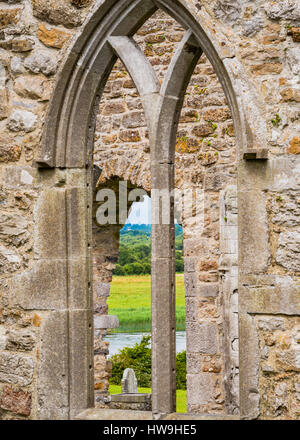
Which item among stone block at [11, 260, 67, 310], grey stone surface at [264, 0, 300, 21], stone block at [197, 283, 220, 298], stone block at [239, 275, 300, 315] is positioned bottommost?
stone block at [239, 275, 300, 315]

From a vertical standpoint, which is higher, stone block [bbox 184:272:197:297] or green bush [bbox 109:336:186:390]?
stone block [bbox 184:272:197:297]

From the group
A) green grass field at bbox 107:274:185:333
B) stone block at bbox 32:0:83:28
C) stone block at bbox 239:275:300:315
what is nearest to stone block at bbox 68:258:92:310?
stone block at bbox 239:275:300:315

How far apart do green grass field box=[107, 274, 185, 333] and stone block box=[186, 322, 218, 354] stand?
1426 centimetres

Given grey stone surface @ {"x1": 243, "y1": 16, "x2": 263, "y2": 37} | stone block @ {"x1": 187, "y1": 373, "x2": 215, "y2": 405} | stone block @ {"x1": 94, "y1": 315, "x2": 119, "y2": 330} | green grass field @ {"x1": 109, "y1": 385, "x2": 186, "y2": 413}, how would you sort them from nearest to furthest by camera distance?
grey stone surface @ {"x1": 243, "y1": 16, "x2": 263, "y2": 37} → stone block @ {"x1": 187, "y1": 373, "x2": 215, "y2": 405} → stone block @ {"x1": 94, "y1": 315, "x2": 119, "y2": 330} → green grass field @ {"x1": 109, "y1": 385, "x2": 186, "y2": 413}

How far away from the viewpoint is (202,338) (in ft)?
24.2

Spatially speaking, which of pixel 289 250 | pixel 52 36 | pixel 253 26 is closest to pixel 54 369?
pixel 289 250

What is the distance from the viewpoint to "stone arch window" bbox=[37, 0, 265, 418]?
136 inches

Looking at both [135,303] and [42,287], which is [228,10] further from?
[135,303]

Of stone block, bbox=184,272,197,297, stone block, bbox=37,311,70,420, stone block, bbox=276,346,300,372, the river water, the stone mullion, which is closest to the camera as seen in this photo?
stone block, bbox=276,346,300,372

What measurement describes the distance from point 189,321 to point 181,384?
4.36 meters

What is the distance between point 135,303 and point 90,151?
2029 cm

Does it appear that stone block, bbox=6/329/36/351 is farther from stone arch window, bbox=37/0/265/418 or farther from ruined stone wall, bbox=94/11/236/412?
ruined stone wall, bbox=94/11/236/412

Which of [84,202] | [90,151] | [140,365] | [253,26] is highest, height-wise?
[253,26]

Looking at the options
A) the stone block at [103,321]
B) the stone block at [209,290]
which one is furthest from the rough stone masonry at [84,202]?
the stone block at [103,321]
